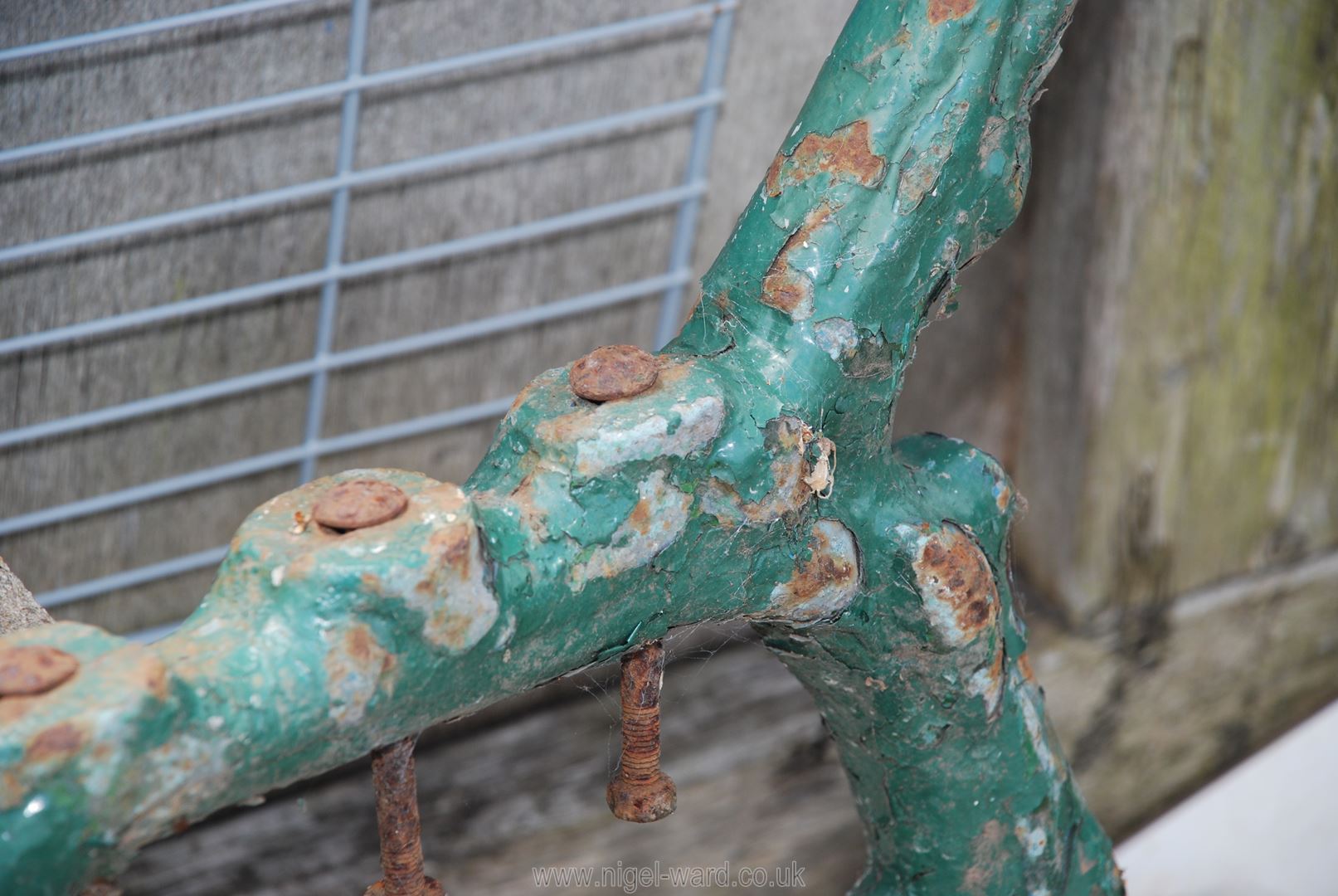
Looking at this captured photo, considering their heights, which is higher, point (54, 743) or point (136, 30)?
point (136, 30)

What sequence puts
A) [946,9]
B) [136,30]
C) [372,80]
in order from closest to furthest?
1. [946,9]
2. [136,30]
3. [372,80]

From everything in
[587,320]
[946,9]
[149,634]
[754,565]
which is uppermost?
[946,9]

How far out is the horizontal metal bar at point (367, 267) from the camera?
1.01 m

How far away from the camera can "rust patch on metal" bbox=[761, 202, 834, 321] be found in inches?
27.1

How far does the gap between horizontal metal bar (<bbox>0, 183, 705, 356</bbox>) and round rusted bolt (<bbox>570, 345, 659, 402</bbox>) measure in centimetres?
51

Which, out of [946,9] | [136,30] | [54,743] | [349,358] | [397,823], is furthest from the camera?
[349,358]

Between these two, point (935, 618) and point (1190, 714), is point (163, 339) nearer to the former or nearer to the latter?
point (935, 618)

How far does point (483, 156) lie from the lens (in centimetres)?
111

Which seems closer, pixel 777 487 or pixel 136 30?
pixel 777 487

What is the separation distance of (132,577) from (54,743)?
73 centimetres

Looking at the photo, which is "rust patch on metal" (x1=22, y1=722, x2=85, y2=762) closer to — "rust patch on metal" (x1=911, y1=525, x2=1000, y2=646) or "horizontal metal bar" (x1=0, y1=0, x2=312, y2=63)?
"rust patch on metal" (x1=911, y1=525, x2=1000, y2=646)

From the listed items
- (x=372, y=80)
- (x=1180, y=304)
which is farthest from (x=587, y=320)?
(x=1180, y=304)

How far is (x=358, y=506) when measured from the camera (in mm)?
548

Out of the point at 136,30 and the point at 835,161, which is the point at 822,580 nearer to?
the point at 835,161
